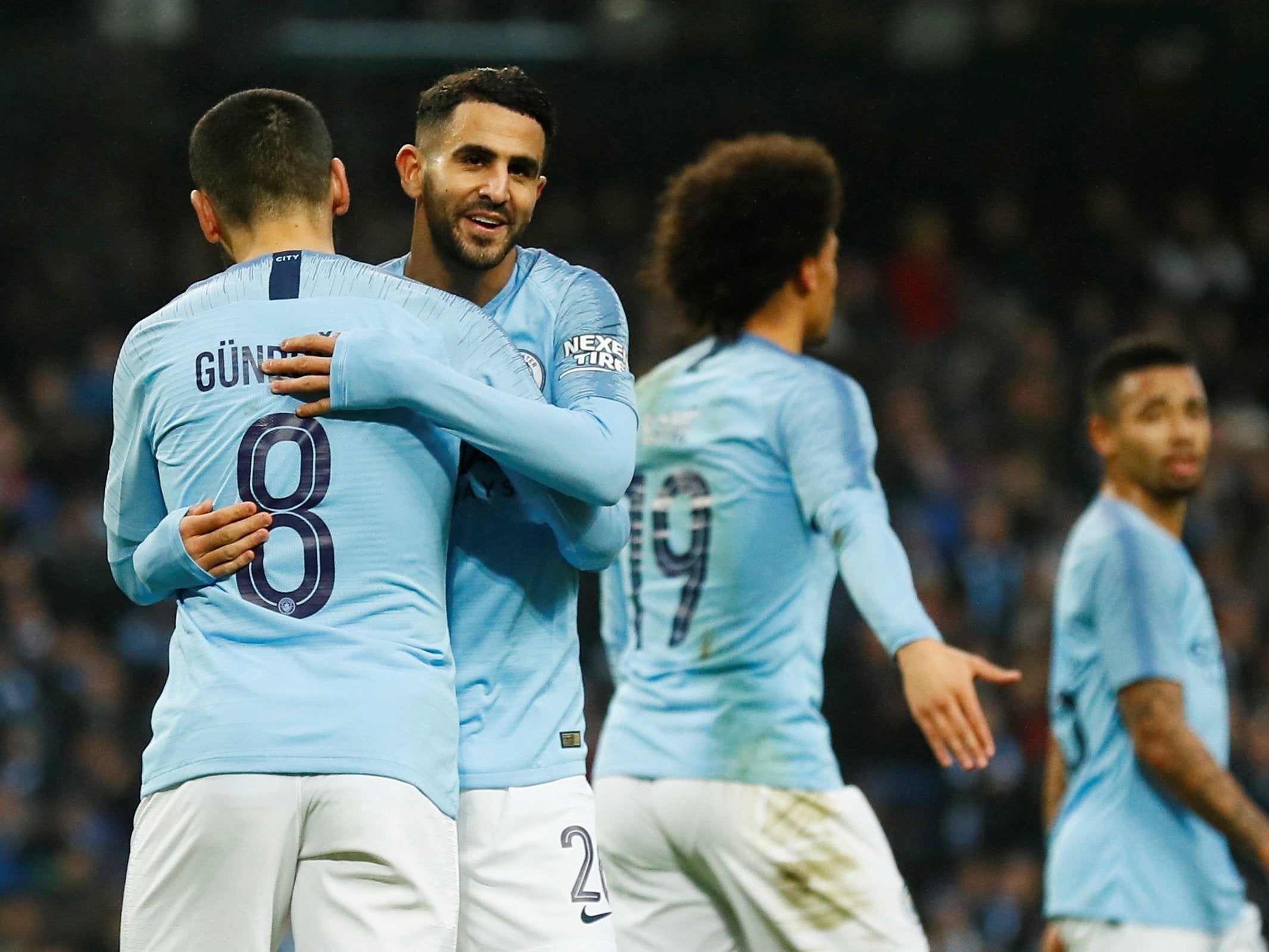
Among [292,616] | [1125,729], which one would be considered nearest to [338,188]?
[292,616]

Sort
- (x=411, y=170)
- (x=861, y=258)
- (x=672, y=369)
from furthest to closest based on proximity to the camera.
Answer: (x=861, y=258), (x=672, y=369), (x=411, y=170)

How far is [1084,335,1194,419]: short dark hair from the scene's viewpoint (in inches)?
203

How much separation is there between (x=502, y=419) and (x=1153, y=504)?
2569 mm

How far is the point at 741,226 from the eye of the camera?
475cm

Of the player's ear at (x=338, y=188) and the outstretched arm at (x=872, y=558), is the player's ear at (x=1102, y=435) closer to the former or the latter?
the outstretched arm at (x=872, y=558)

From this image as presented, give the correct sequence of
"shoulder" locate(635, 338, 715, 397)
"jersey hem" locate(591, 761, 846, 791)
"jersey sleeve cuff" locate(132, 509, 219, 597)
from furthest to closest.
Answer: "shoulder" locate(635, 338, 715, 397)
"jersey hem" locate(591, 761, 846, 791)
"jersey sleeve cuff" locate(132, 509, 219, 597)

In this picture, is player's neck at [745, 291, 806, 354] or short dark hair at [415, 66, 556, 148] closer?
short dark hair at [415, 66, 556, 148]

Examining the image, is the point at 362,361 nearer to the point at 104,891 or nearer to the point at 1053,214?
the point at 104,891

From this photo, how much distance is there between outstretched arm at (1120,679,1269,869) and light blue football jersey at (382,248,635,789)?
5.71ft

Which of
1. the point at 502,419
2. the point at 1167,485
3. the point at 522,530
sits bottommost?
the point at 522,530

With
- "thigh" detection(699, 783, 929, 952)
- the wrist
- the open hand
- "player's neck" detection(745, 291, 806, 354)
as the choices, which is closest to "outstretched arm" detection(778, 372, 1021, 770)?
the wrist

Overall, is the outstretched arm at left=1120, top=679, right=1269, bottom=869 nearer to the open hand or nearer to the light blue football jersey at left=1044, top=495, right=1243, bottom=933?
the light blue football jersey at left=1044, top=495, right=1243, bottom=933

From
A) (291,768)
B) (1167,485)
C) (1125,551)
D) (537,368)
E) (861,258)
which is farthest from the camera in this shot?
(861,258)

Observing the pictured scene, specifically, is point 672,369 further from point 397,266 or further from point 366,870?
point 366,870
